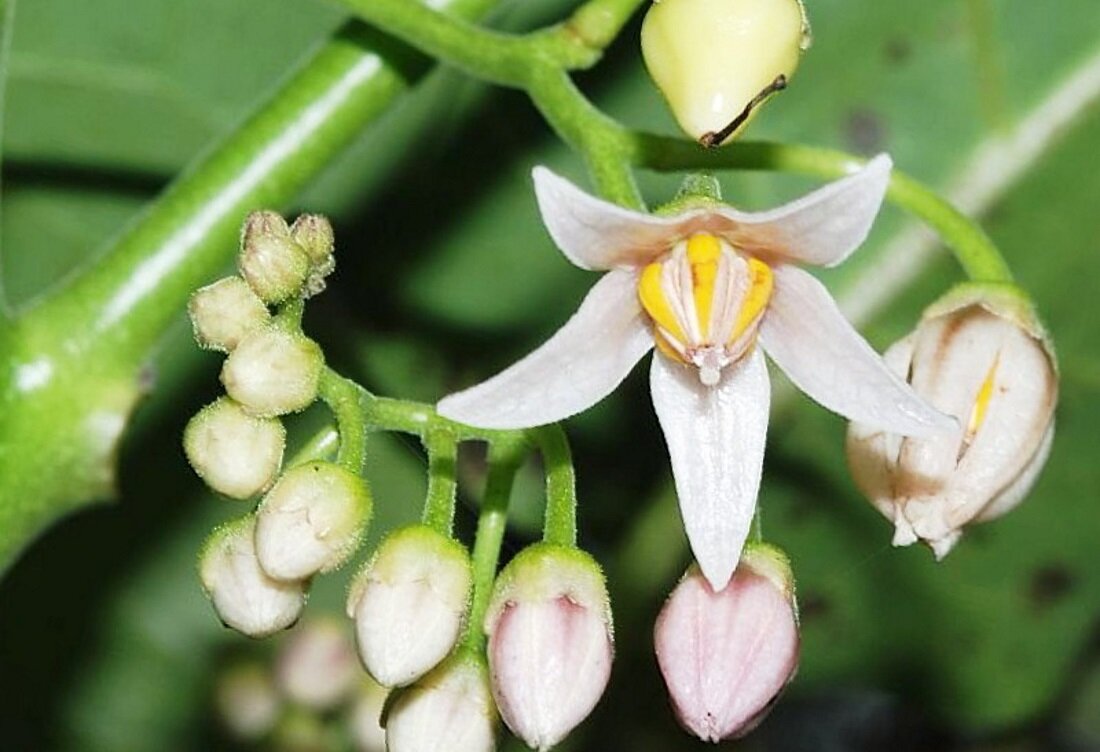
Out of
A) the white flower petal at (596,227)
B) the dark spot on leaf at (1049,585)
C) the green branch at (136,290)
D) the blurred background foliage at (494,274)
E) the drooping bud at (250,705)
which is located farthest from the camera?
the dark spot on leaf at (1049,585)

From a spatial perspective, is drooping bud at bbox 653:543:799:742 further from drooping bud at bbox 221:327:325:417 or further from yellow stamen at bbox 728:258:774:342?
drooping bud at bbox 221:327:325:417

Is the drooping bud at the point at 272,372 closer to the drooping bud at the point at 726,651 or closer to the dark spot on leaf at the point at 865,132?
the drooping bud at the point at 726,651

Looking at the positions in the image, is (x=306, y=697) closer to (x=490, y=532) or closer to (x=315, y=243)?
(x=490, y=532)

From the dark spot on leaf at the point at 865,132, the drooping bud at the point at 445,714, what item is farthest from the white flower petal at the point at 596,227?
the dark spot on leaf at the point at 865,132

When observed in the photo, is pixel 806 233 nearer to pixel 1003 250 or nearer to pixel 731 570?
pixel 731 570

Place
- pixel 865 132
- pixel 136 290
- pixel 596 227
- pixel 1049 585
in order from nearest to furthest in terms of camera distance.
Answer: pixel 596 227, pixel 136 290, pixel 865 132, pixel 1049 585

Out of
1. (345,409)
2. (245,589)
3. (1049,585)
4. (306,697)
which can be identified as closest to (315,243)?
(345,409)

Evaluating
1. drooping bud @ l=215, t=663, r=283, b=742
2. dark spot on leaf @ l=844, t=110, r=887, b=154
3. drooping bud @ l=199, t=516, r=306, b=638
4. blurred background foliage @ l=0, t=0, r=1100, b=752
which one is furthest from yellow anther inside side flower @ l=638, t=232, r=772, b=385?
drooping bud @ l=215, t=663, r=283, b=742
